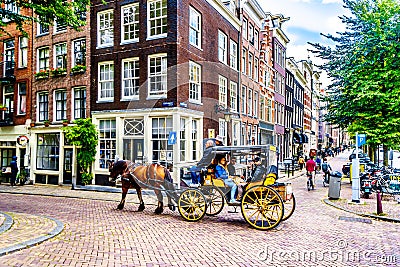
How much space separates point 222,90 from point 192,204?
589 inches

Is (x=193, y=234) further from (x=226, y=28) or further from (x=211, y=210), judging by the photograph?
(x=226, y=28)

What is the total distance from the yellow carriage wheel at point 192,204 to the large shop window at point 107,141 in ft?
35.3

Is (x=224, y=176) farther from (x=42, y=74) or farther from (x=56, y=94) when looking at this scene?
(x=42, y=74)

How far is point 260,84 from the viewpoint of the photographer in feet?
107

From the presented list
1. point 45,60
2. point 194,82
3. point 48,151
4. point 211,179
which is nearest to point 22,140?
point 48,151

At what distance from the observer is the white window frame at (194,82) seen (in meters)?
19.9

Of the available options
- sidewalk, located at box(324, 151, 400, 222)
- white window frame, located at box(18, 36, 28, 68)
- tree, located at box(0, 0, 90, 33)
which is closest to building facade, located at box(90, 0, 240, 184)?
white window frame, located at box(18, 36, 28, 68)

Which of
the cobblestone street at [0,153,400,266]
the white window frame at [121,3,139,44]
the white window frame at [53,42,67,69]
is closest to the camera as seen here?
the cobblestone street at [0,153,400,266]

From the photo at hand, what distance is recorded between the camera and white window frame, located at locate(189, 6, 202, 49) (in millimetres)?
20125

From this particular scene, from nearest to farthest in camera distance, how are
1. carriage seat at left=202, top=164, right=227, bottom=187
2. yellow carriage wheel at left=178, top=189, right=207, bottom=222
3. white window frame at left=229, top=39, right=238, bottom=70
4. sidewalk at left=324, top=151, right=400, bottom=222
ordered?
1. carriage seat at left=202, top=164, right=227, bottom=187
2. yellow carriage wheel at left=178, top=189, right=207, bottom=222
3. sidewalk at left=324, top=151, right=400, bottom=222
4. white window frame at left=229, top=39, right=238, bottom=70

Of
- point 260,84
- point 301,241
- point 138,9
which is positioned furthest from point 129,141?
point 260,84

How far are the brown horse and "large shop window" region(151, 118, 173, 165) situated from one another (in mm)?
6140

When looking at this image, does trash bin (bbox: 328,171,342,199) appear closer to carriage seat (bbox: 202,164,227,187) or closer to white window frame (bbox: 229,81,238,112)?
carriage seat (bbox: 202,164,227,187)

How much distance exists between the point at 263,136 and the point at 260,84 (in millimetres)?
4884
